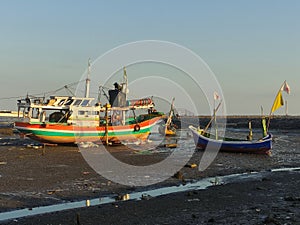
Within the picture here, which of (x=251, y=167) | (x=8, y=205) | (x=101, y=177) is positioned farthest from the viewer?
(x=251, y=167)

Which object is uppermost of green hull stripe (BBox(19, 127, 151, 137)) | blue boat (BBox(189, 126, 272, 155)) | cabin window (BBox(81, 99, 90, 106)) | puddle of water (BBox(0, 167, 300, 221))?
cabin window (BBox(81, 99, 90, 106))

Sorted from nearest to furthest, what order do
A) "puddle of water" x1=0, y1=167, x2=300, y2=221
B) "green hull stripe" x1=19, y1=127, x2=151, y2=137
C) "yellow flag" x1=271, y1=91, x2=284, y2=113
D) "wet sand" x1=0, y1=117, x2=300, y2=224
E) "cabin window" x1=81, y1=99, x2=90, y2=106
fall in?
"wet sand" x1=0, y1=117, x2=300, y2=224 < "puddle of water" x1=0, y1=167, x2=300, y2=221 < "yellow flag" x1=271, y1=91, x2=284, y2=113 < "green hull stripe" x1=19, y1=127, x2=151, y2=137 < "cabin window" x1=81, y1=99, x2=90, y2=106

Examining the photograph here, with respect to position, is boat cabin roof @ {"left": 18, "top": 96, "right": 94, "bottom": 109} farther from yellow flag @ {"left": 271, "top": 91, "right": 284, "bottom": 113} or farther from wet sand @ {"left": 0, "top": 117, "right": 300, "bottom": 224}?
yellow flag @ {"left": 271, "top": 91, "right": 284, "bottom": 113}

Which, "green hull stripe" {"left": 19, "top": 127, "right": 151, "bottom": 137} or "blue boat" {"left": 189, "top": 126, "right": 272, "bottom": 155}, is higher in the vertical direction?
"green hull stripe" {"left": 19, "top": 127, "right": 151, "bottom": 137}

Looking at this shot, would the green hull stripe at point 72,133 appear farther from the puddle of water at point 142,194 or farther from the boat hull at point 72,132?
the puddle of water at point 142,194

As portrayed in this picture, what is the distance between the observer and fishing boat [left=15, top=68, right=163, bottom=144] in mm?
36312

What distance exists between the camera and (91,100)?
39.7 metres

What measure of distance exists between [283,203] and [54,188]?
9449 millimetres

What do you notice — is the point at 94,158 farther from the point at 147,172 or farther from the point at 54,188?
the point at 54,188

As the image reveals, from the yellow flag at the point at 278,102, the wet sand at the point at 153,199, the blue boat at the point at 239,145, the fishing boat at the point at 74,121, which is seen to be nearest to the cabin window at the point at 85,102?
the fishing boat at the point at 74,121

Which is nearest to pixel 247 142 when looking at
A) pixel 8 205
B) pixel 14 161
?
pixel 14 161

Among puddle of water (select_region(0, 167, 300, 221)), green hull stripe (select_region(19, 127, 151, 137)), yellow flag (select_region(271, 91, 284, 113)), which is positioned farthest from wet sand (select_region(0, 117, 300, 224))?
green hull stripe (select_region(19, 127, 151, 137))

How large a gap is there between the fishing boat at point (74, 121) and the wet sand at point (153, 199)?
10.1m

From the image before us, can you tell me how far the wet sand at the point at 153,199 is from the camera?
12234mm
